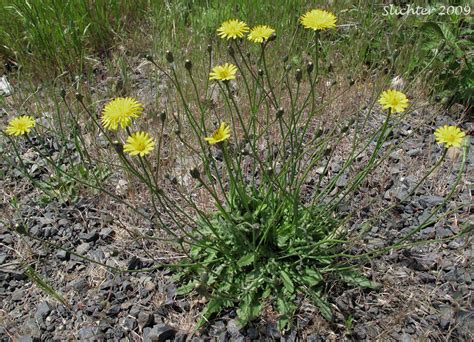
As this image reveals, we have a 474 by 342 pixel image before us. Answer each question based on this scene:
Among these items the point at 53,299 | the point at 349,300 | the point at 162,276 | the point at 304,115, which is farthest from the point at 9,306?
the point at 304,115

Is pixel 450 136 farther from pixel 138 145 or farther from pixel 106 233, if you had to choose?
pixel 106 233

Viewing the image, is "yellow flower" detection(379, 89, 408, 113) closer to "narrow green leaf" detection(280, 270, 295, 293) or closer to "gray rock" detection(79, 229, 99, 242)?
"narrow green leaf" detection(280, 270, 295, 293)

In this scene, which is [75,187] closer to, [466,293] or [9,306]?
[9,306]

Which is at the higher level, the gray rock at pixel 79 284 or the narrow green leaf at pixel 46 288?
the narrow green leaf at pixel 46 288

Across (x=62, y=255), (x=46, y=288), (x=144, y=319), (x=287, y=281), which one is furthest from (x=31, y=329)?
(x=287, y=281)

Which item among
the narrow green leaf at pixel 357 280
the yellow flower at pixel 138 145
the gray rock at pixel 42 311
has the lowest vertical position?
the gray rock at pixel 42 311

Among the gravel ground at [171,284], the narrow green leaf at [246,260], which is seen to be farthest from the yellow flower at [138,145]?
the narrow green leaf at [246,260]

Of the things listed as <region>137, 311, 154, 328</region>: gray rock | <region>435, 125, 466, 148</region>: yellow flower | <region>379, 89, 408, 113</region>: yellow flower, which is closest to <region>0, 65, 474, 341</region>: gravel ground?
<region>137, 311, 154, 328</region>: gray rock

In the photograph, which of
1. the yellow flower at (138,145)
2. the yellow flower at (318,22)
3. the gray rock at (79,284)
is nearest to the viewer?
the yellow flower at (138,145)

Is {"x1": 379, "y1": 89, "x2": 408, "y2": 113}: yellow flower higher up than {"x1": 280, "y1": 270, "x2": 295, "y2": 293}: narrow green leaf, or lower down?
higher up

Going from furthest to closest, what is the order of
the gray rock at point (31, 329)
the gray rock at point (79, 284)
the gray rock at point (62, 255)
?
1. the gray rock at point (62, 255)
2. the gray rock at point (79, 284)
3. the gray rock at point (31, 329)

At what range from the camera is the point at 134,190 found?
284cm

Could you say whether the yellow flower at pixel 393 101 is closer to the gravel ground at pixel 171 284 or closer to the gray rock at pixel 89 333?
the gravel ground at pixel 171 284

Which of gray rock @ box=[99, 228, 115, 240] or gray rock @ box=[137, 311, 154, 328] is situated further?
gray rock @ box=[99, 228, 115, 240]
